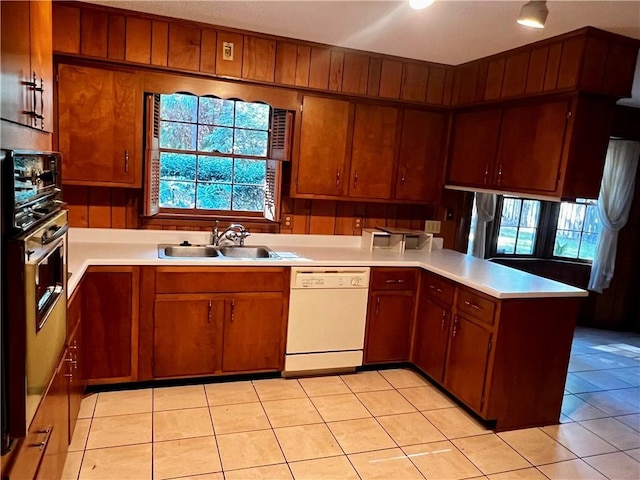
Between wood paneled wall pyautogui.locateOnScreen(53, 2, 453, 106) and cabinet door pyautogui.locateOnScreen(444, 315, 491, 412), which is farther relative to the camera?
wood paneled wall pyautogui.locateOnScreen(53, 2, 453, 106)

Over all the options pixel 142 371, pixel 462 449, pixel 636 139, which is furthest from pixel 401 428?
pixel 636 139

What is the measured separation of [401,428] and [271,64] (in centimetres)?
258

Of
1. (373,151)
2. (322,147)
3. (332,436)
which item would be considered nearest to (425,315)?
(332,436)

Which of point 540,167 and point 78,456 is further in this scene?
point 540,167

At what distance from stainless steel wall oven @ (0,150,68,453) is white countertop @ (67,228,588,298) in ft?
2.64

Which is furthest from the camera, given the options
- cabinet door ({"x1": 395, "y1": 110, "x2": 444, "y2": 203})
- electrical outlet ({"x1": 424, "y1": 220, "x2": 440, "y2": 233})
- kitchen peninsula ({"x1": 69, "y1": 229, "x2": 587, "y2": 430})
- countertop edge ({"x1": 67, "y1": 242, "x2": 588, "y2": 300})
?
electrical outlet ({"x1": 424, "y1": 220, "x2": 440, "y2": 233})

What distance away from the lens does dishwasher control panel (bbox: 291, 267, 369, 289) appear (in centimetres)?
325

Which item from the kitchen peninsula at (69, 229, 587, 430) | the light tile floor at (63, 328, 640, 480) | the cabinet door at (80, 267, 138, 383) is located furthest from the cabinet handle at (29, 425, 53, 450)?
the cabinet door at (80, 267, 138, 383)

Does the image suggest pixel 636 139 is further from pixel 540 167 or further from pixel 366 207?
pixel 366 207

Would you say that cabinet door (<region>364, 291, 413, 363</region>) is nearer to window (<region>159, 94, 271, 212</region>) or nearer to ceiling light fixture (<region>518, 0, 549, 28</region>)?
window (<region>159, 94, 271, 212</region>)

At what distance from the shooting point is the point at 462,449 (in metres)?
2.64

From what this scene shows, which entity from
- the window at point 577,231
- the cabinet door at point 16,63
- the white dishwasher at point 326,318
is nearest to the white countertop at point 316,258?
the white dishwasher at point 326,318

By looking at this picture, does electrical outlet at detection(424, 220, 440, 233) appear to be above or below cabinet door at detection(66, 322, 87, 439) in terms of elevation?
above

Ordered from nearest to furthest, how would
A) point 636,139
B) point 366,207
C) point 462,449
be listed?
1. point 462,449
2. point 366,207
3. point 636,139
